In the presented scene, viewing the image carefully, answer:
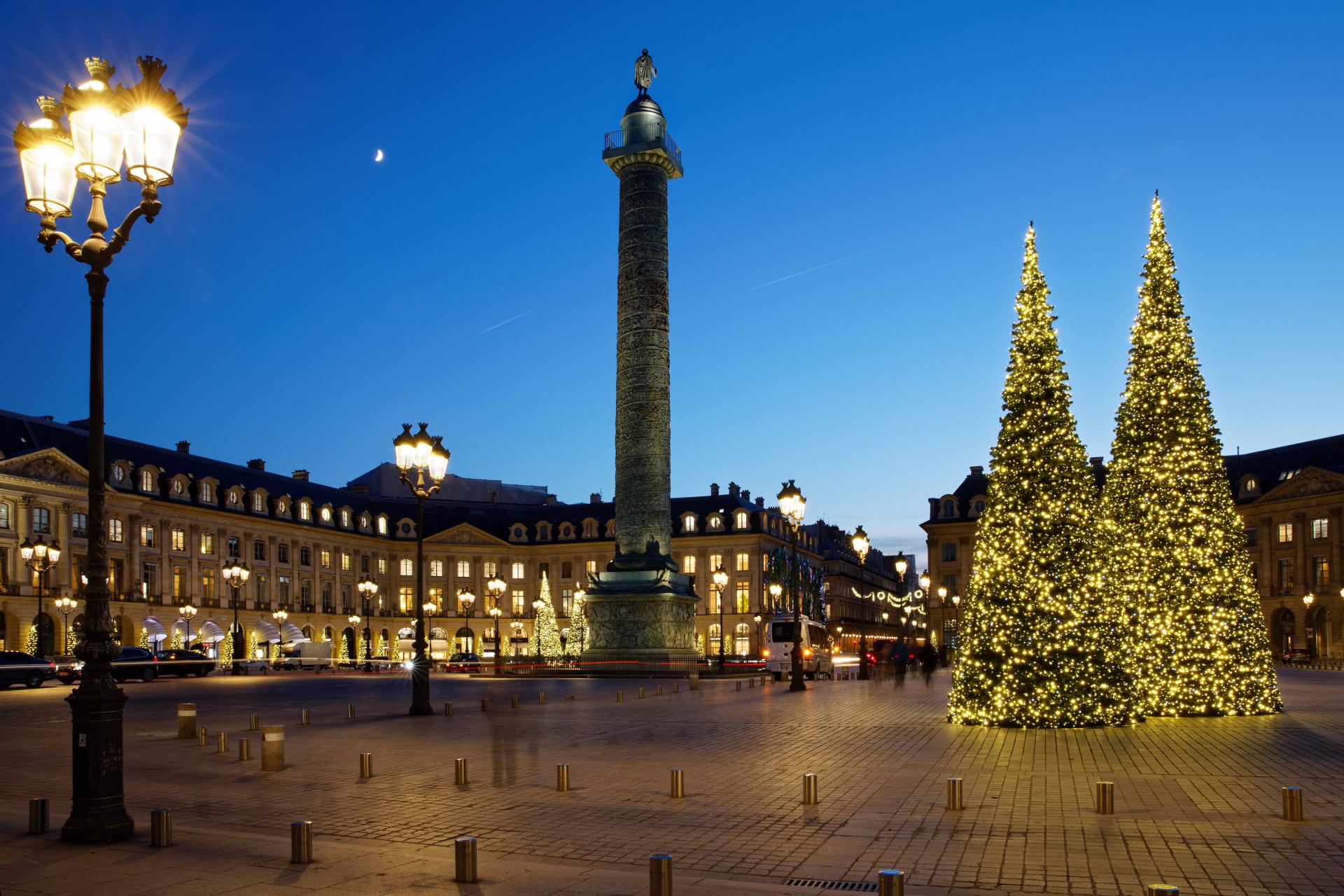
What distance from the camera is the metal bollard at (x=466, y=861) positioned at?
8867mm

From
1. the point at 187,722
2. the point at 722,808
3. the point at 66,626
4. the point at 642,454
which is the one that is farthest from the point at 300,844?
the point at 66,626

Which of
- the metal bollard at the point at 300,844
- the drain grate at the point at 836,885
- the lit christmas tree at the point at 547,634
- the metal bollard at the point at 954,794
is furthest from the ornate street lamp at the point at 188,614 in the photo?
the drain grate at the point at 836,885

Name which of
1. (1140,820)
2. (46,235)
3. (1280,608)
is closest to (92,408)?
(46,235)

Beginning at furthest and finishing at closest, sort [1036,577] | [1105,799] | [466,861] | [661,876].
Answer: [1036,577], [1105,799], [466,861], [661,876]

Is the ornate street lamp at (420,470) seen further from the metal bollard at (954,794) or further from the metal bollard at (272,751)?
the metal bollard at (954,794)

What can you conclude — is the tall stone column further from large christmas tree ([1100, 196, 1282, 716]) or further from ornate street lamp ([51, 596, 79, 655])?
ornate street lamp ([51, 596, 79, 655])

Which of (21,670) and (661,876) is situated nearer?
(661,876)

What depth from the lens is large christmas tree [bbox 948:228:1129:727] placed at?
2080cm

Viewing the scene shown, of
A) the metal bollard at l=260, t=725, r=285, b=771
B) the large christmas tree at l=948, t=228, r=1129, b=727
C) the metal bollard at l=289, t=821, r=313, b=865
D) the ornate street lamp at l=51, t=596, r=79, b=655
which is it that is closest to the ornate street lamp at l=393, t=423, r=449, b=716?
the metal bollard at l=260, t=725, r=285, b=771

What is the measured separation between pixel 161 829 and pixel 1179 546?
20990 mm

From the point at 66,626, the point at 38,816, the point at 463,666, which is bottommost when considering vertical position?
the point at 463,666

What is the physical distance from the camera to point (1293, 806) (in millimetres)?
11172

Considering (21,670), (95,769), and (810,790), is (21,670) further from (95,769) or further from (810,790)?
(810,790)

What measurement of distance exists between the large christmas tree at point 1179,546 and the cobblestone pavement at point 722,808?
4.15 ft
